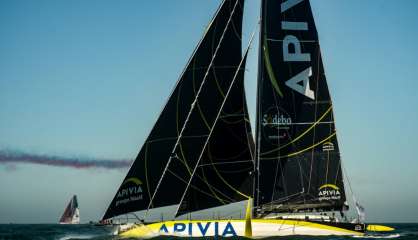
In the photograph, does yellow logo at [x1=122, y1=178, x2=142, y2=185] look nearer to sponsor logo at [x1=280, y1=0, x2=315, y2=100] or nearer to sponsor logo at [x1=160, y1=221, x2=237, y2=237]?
sponsor logo at [x1=160, y1=221, x2=237, y2=237]

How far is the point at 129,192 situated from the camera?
119ft

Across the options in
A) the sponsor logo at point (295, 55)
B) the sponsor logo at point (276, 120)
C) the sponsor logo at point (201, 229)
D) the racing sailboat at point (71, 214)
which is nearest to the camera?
the sponsor logo at point (201, 229)

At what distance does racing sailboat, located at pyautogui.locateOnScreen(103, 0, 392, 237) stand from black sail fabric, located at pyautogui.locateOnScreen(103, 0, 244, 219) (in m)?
0.06

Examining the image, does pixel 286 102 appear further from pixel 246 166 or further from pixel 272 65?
pixel 246 166

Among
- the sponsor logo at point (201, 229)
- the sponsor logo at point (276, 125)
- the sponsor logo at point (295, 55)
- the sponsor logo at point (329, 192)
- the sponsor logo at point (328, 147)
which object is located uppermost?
the sponsor logo at point (295, 55)

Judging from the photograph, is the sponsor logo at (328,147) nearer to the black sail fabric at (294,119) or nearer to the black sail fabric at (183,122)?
the black sail fabric at (294,119)

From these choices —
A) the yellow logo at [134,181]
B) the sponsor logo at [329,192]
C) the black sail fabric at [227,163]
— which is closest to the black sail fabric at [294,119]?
the sponsor logo at [329,192]

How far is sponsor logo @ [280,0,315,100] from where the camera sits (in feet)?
125

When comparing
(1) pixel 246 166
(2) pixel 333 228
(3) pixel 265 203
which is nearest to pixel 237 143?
(1) pixel 246 166

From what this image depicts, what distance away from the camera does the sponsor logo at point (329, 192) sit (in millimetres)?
37438

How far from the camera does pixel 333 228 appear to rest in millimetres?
34875

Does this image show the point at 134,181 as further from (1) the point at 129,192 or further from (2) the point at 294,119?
(2) the point at 294,119

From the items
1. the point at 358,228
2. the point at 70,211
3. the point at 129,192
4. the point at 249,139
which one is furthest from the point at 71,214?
the point at 358,228

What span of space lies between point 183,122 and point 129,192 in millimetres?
5593
